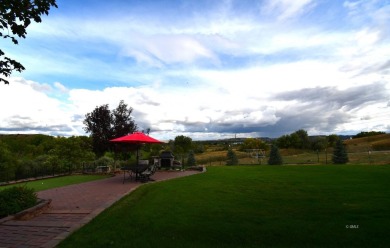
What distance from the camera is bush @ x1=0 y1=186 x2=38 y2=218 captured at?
6621mm

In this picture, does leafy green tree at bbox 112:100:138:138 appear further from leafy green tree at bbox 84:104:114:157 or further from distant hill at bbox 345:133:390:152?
distant hill at bbox 345:133:390:152

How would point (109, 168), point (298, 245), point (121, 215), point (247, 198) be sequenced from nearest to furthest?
point (298, 245)
point (121, 215)
point (247, 198)
point (109, 168)

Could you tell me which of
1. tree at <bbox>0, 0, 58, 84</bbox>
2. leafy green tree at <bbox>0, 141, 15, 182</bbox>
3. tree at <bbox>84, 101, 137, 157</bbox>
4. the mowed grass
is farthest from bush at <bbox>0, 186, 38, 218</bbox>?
tree at <bbox>84, 101, 137, 157</bbox>

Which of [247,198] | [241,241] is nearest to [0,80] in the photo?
[241,241]

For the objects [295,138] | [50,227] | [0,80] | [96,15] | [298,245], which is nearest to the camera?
[0,80]

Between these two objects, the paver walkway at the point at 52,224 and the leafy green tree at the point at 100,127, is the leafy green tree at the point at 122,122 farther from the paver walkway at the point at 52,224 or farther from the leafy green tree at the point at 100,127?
the paver walkway at the point at 52,224

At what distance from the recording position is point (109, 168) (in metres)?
20.2

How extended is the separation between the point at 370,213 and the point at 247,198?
2.99 metres

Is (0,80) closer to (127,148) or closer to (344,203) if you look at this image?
(344,203)

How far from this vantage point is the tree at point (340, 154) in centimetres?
2438

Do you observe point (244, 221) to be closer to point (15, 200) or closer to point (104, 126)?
point (15, 200)

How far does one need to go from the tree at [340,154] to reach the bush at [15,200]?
2389cm

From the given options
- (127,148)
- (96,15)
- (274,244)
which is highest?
(96,15)

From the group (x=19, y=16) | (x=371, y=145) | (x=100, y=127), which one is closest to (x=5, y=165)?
(x=100, y=127)
